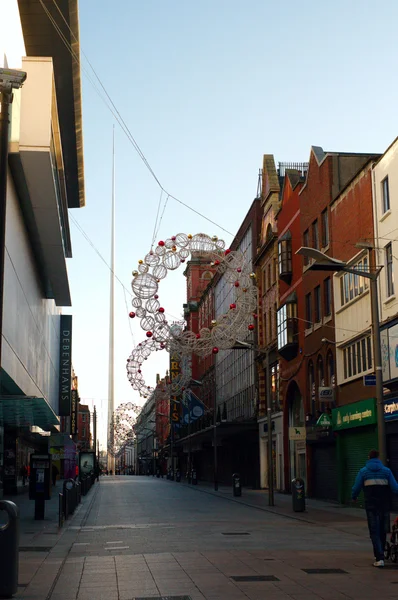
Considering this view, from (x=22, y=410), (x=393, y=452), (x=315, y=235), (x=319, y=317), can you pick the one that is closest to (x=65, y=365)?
(x=22, y=410)

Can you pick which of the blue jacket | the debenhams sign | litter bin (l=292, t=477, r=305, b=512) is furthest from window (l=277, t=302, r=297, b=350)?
the blue jacket

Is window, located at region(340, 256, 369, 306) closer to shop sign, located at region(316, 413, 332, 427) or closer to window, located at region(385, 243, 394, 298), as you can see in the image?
window, located at region(385, 243, 394, 298)

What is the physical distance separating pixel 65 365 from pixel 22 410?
32.5 metres

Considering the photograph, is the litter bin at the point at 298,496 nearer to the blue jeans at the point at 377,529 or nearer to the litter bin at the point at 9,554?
the blue jeans at the point at 377,529

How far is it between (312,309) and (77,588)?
30.4 metres

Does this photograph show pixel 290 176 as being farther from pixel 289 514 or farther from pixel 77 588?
pixel 77 588

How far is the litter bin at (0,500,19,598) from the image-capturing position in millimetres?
11469

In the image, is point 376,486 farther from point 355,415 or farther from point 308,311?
point 308,311

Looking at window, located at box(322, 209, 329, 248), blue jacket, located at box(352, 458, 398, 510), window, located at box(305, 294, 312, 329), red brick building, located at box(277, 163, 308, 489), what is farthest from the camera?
red brick building, located at box(277, 163, 308, 489)

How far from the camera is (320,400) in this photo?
125 feet

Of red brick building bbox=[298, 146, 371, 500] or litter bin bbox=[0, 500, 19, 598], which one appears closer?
litter bin bbox=[0, 500, 19, 598]

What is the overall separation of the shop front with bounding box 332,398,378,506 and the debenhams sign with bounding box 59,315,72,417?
35.5m

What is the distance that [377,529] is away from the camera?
14.8 meters

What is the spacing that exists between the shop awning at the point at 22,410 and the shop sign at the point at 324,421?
1204 cm
